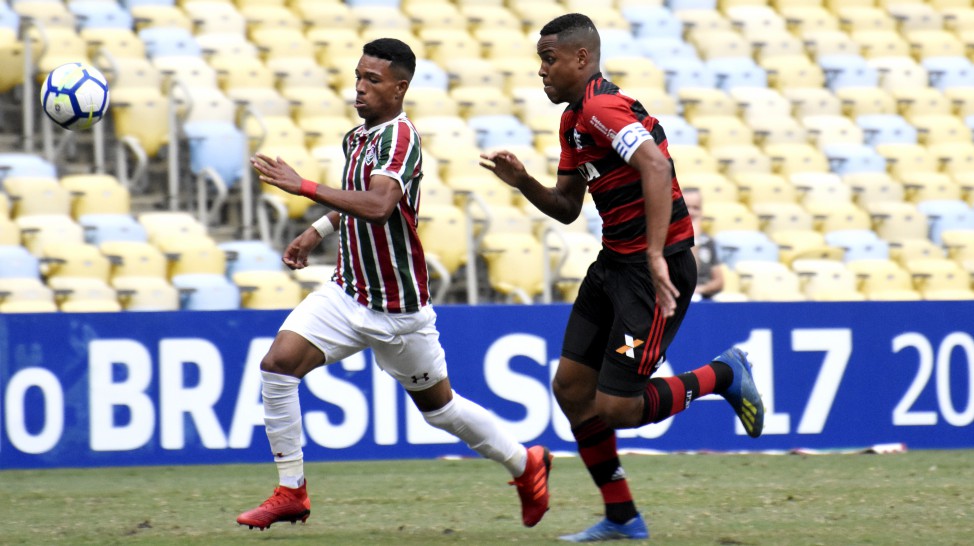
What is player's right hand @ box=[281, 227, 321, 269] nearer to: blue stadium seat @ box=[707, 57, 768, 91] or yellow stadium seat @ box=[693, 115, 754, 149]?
yellow stadium seat @ box=[693, 115, 754, 149]

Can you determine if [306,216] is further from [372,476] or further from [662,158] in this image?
[662,158]

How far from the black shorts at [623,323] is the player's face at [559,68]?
677 millimetres

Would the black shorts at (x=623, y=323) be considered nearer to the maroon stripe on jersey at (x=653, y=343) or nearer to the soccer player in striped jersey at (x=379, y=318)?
the maroon stripe on jersey at (x=653, y=343)

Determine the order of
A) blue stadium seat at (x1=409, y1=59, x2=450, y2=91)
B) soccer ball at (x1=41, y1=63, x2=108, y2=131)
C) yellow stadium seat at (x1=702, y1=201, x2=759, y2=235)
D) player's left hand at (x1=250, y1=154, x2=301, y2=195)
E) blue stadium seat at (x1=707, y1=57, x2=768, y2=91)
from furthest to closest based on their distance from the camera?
blue stadium seat at (x1=707, y1=57, x2=768, y2=91) → blue stadium seat at (x1=409, y1=59, x2=450, y2=91) → yellow stadium seat at (x1=702, y1=201, x2=759, y2=235) → soccer ball at (x1=41, y1=63, x2=108, y2=131) → player's left hand at (x1=250, y1=154, x2=301, y2=195)

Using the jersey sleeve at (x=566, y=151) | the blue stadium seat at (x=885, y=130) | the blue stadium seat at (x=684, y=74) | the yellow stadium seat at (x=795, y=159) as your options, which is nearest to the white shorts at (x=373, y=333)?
the jersey sleeve at (x=566, y=151)

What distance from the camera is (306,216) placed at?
12430 millimetres

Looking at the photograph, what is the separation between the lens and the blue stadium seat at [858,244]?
13844 millimetres

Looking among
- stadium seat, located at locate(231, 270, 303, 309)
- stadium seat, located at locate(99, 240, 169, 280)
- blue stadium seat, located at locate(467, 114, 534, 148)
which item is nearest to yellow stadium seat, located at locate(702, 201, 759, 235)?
blue stadium seat, located at locate(467, 114, 534, 148)

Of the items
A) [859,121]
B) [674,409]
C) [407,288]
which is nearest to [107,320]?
[407,288]

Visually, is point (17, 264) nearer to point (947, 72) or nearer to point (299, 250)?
point (299, 250)

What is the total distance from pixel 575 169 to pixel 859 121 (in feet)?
35.5

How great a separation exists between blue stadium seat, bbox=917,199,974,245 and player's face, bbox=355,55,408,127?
10086 millimetres

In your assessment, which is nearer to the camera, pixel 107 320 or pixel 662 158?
pixel 662 158

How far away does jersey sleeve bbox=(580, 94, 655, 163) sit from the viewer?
17.6 feet
